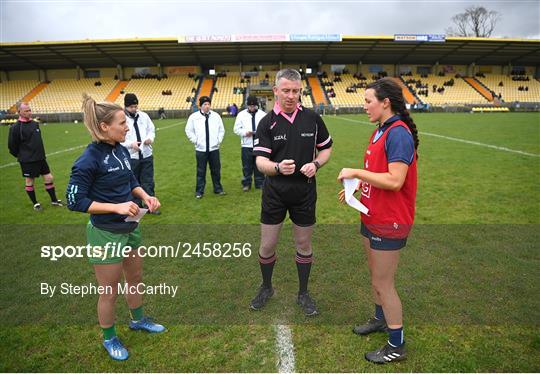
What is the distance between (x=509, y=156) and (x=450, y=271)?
891cm

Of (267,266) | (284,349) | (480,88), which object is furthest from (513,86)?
(284,349)

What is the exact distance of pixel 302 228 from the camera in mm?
3455

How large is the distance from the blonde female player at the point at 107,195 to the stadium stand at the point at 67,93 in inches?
1663

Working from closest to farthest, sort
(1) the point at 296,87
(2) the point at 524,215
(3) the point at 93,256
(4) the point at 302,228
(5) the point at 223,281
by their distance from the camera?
(3) the point at 93,256, (1) the point at 296,87, (4) the point at 302,228, (5) the point at 223,281, (2) the point at 524,215

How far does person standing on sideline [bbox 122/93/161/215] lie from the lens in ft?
20.3

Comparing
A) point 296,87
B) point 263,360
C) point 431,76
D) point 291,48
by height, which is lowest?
point 263,360

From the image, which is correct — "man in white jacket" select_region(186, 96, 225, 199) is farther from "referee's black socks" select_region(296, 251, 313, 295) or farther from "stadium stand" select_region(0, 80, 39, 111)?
"stadium stand" select_region(0, 80, 39, 111)

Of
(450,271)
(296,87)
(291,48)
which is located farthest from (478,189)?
(291,48)

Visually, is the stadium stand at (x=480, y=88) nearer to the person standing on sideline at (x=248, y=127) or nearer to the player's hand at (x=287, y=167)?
the person standing on sideline at (x=248, y=127)

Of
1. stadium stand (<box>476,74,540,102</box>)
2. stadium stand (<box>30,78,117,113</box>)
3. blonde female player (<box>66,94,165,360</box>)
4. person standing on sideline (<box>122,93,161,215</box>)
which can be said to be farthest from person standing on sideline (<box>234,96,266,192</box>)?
stadium stand (<box>476,74,540,102</box>)

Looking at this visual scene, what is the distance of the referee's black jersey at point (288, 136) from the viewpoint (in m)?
3.25

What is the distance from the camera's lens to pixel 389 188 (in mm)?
2449

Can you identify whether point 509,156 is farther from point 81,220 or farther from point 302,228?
point 81,220

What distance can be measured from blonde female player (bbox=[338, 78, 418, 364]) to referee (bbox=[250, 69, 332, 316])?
651 mm
